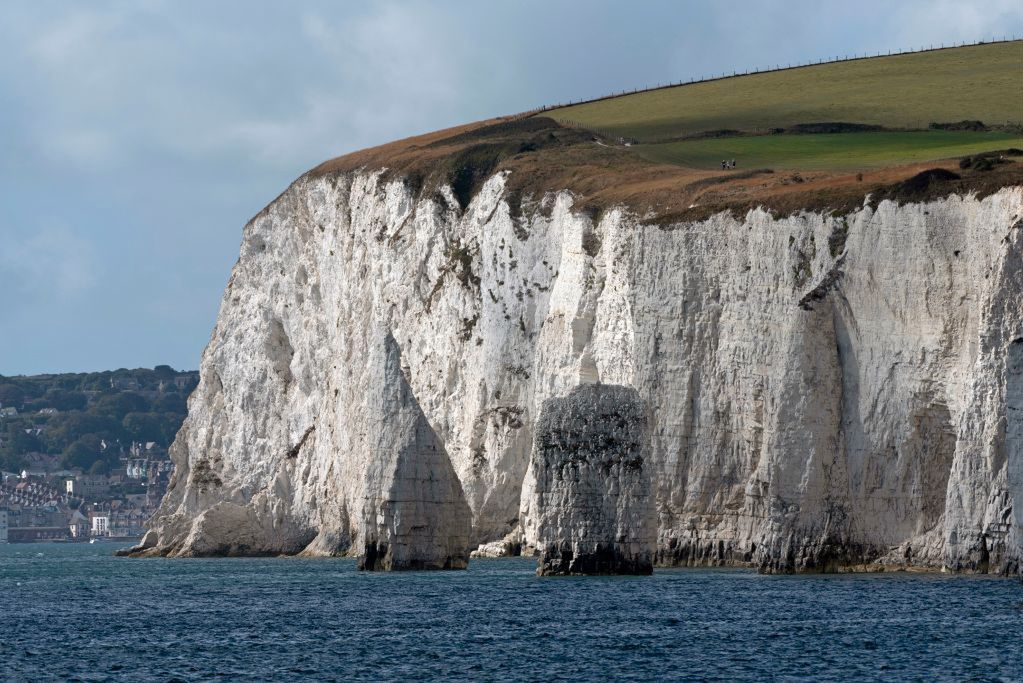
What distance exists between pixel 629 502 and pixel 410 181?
43822mm

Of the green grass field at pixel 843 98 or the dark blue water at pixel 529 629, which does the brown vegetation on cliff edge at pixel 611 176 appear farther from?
the dark blue water at pixel 529 629

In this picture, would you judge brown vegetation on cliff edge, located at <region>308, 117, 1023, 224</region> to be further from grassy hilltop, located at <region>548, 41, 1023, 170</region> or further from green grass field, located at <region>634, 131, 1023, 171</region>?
grassy hilltop, located at <region>548, 41, 1023, 170</region>

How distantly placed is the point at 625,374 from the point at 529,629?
32.2 meters

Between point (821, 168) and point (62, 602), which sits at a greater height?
point (821, 168)

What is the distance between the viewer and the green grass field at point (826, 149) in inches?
3351

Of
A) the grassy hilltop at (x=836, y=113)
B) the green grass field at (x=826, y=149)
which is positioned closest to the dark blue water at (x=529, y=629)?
the green grass field at (x=826, y=149)

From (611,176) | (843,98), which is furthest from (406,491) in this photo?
(843,98)

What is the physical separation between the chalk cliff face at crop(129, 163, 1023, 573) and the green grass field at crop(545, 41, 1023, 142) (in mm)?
17100

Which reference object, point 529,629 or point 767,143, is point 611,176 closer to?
point 767,143

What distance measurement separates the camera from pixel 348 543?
3499 inches

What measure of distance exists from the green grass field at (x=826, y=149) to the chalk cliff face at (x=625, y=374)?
10377mm

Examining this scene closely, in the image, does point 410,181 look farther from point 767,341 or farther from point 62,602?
point 62,602

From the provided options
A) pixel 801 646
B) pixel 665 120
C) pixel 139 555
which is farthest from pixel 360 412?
pixel 801 646

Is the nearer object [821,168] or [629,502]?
[629,502]
